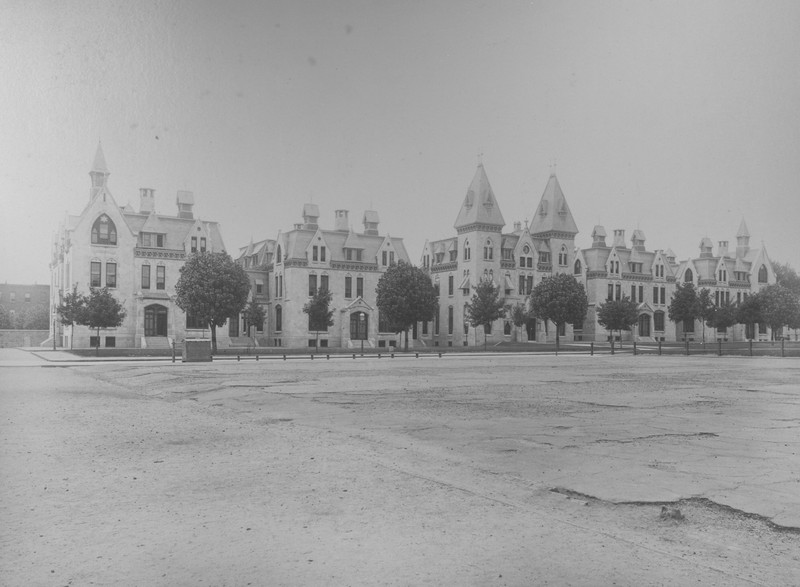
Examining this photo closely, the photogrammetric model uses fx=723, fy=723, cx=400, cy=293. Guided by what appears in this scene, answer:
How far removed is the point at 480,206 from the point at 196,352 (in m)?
42.0

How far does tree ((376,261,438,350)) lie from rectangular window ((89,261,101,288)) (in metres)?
21.7

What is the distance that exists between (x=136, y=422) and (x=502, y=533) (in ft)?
28.5

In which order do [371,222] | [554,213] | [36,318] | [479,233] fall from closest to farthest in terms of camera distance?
1. [479,233]
2. [371,222]
3. [554,213]
4. [36,318]

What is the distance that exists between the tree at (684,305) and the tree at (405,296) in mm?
30903

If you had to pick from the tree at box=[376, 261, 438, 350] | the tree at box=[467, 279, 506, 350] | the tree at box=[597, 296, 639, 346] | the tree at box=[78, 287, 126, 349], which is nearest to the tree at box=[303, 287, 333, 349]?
the tree at box=[376, 261, 438, 350]

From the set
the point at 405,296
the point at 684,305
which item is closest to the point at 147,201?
the point at 405,296

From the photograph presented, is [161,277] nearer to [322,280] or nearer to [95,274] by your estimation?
[95,274]

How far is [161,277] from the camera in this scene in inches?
2290

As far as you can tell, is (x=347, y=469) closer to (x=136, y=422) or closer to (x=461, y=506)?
(x=461, y=506)

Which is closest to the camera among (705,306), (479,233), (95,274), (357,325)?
(95,274)

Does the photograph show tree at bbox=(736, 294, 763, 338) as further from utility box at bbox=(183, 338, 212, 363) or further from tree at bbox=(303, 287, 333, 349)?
utility box at bbox=(183, 338, 212, 363)

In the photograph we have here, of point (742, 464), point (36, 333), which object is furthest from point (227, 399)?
point (36, 333)

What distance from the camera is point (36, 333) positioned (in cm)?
6819

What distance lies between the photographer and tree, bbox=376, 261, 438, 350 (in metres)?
54.3
